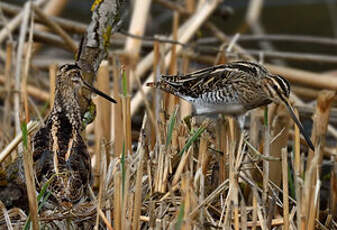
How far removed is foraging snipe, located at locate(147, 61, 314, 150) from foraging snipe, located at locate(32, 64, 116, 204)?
1.53ft

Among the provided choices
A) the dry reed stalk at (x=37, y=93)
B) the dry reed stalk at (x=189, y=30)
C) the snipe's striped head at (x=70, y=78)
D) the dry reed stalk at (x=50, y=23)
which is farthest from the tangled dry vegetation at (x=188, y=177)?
the dry reed stalk at (x=37, y=93)

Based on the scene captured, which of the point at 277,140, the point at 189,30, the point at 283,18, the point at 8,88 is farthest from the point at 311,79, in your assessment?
the point at 283,18

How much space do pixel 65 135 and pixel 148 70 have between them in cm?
216

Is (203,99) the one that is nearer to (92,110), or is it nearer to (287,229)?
(92,110)

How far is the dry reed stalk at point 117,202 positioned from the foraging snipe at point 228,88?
0.76 metres

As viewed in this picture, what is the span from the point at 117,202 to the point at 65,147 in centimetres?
49

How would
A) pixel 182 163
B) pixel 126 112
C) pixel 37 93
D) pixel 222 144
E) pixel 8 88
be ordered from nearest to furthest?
pixel 182 163 < pixel 126 112 < pixel 222 144 < pixel 8 88 < pixel 37 93

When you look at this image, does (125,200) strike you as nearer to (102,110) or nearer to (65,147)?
(65,147)

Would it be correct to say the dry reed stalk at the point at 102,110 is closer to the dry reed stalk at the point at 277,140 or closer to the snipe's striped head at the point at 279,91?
the dry reed stalk at the point at 277,140

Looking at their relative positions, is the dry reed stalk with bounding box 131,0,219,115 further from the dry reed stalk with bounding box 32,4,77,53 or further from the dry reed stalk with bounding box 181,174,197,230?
the dry reed stalk with bounding box 181,174,197,230

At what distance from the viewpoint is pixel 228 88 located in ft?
11.0

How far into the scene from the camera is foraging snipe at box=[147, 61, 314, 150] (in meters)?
3.23

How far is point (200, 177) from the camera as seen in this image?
2.87 metres

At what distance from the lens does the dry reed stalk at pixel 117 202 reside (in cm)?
270
